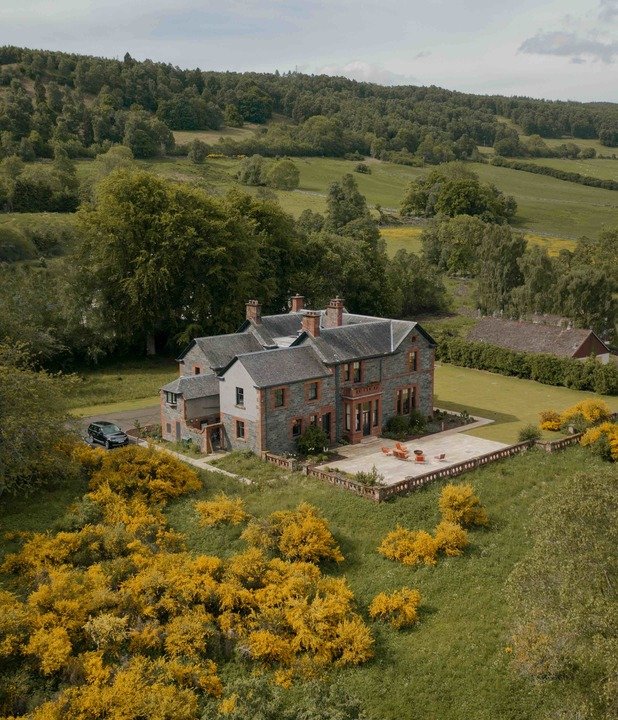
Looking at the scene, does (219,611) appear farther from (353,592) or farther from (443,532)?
(443,532)

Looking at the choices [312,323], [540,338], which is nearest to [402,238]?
[540,338]

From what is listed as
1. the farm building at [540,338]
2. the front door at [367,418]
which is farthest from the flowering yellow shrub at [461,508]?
the farm building at [540,338]

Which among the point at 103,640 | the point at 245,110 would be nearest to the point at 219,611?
the point at 103,640

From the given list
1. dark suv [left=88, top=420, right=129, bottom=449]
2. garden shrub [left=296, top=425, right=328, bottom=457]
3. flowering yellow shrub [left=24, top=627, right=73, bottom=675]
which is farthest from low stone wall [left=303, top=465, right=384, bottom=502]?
flowering yellow shrub [left=24, top=627, right=73, bottom=675]

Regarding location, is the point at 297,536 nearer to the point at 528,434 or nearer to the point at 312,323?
the point at 312,323

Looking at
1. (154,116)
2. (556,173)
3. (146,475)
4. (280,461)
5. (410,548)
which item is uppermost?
(154,116)

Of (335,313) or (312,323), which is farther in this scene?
(335,313)
